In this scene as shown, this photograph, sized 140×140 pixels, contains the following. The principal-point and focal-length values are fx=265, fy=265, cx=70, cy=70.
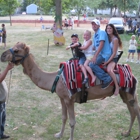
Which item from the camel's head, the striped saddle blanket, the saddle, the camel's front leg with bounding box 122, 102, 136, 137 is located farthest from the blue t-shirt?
the camel's head

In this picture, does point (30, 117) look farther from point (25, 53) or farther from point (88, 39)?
point (88, 39)

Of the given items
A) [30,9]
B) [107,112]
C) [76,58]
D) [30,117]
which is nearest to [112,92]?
[76,58]

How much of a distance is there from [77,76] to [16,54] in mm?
1261

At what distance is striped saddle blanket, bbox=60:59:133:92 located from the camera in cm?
524

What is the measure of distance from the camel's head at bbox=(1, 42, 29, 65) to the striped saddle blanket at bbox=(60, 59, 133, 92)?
0.85 m

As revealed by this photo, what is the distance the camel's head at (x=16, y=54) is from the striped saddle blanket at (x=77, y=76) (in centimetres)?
85

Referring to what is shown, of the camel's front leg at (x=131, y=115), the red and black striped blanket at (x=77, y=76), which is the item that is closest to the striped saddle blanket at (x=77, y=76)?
the red and black striped blanket at (x=77, y=76)

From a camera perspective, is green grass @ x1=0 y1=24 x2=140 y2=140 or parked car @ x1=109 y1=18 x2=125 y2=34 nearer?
green grass @ x1=0 y1=24 x2=140 y2=140

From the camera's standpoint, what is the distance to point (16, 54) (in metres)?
5.03

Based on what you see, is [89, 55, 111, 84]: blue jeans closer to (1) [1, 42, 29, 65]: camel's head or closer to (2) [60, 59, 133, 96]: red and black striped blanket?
(2) [60, 59, 133, 96]: red and black striped blanket

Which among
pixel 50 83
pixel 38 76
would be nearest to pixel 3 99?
pixel 38 76

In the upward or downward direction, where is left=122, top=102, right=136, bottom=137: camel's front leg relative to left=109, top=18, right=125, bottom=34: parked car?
downward

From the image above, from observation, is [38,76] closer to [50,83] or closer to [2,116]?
[50,83]

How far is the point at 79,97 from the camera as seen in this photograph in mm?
5457
